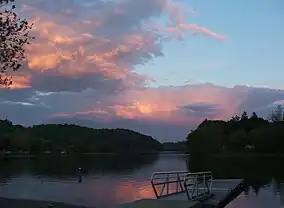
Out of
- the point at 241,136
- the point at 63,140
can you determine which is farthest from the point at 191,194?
the point at 63,140

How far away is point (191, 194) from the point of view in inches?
896

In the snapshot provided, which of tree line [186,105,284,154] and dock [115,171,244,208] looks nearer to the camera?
dock [115,171,244,208]

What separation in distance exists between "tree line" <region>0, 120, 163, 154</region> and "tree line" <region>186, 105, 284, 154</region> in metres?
37.6

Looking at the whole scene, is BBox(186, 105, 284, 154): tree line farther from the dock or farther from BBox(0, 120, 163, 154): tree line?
the dock

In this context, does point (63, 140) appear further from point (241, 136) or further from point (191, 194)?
point (191, 194)

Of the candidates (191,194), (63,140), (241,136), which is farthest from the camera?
(63,140)

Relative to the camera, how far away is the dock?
→ 18.8 m

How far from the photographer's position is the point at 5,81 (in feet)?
57.4

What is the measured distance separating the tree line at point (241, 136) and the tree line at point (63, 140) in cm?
3762

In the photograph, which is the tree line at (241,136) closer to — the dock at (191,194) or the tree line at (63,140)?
the tree line at (63,140)

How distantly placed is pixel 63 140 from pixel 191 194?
16443 cm

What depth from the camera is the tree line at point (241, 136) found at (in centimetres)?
13250

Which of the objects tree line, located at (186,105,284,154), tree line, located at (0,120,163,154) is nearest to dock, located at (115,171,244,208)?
tree line, located at (186,105,284,154)

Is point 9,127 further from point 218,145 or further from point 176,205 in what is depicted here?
point 176,205
